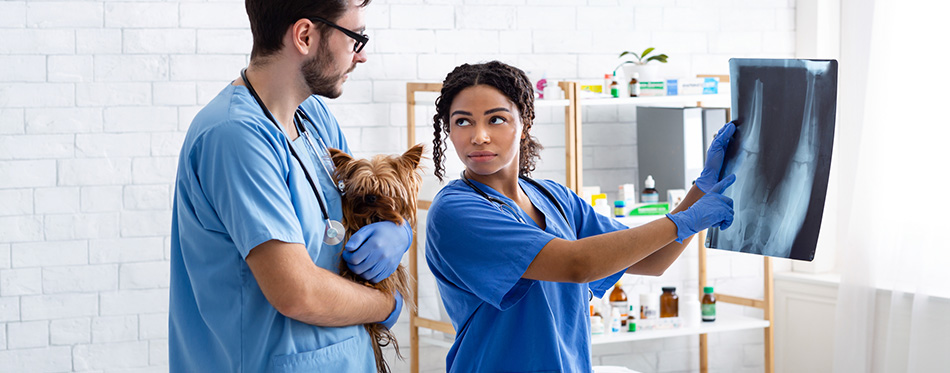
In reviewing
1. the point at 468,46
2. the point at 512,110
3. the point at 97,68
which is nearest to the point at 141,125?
the point at 97,68

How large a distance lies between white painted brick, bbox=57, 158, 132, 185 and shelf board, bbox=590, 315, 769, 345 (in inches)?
70.7

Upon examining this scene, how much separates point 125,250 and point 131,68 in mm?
630

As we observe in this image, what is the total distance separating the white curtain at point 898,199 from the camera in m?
3.16

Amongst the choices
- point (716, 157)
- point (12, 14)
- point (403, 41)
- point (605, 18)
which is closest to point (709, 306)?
point (605, 18)

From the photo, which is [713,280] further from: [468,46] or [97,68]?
[97,68]

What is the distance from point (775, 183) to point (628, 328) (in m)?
1.84

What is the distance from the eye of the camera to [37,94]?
2850 millimetres

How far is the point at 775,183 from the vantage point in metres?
1.64

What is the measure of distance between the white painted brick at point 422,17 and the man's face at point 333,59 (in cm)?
182

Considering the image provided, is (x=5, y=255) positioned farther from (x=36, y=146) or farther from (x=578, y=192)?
(x=578, y=192)

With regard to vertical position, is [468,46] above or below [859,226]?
above

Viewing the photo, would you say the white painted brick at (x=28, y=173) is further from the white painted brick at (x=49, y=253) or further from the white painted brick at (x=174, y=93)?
the white painted brick at (x=174, y=93)

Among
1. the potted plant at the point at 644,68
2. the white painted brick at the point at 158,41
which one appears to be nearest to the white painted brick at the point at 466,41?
the potted plant at the point at 644,68

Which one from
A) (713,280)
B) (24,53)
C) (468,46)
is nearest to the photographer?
(24,53)
